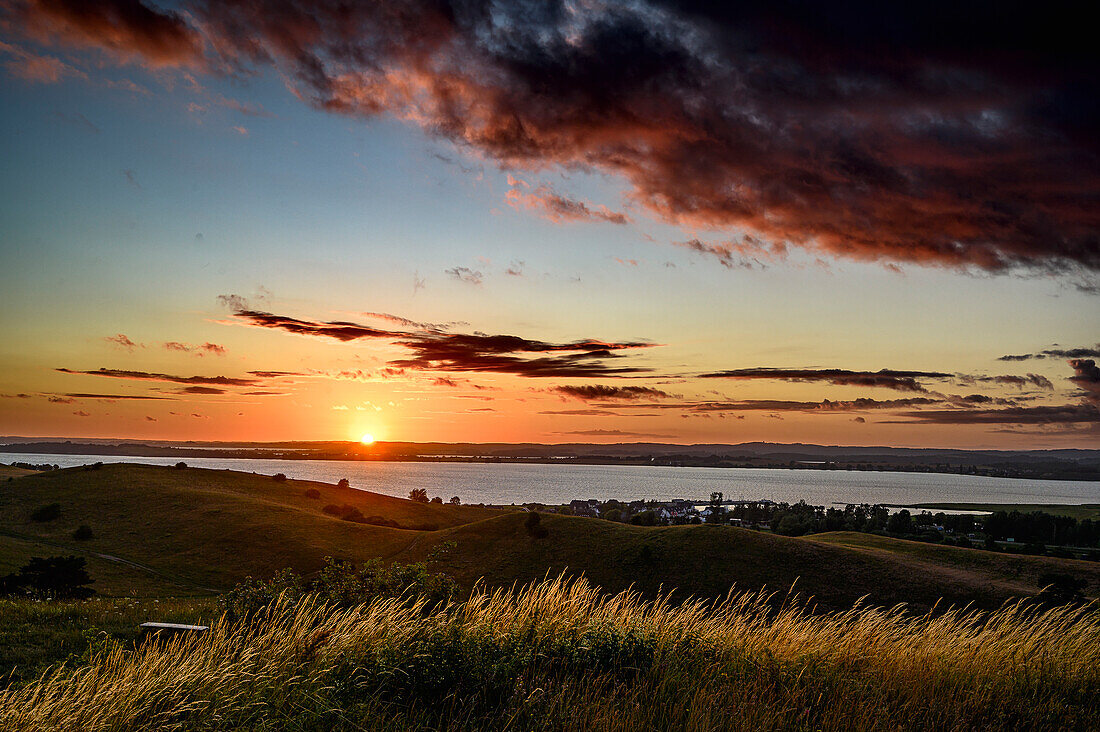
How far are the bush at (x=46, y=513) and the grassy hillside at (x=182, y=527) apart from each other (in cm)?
66

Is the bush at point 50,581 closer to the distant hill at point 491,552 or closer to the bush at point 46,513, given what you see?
the distant hill at point 491,552

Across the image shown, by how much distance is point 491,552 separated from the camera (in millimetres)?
61281

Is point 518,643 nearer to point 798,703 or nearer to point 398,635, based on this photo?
point 398,635

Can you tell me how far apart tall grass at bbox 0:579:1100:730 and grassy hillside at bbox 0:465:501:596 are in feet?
129

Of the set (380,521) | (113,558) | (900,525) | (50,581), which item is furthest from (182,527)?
(900,525)

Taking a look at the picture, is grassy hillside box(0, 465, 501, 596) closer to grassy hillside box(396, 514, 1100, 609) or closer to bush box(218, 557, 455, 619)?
grassy hillside box(396, 514, 1100, 609)

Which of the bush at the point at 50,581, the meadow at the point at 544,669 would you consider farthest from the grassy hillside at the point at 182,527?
the meadow at the point at 544,669

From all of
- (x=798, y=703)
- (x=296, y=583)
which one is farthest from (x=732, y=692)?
(x=296, y=583)

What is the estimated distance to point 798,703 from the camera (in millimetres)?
9516

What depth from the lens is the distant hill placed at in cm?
5172

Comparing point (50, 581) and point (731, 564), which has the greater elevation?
point (50, 581)

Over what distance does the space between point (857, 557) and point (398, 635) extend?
5907 cm

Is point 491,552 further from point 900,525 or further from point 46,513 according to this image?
point 900,525

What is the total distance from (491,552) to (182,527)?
33.6 meters
